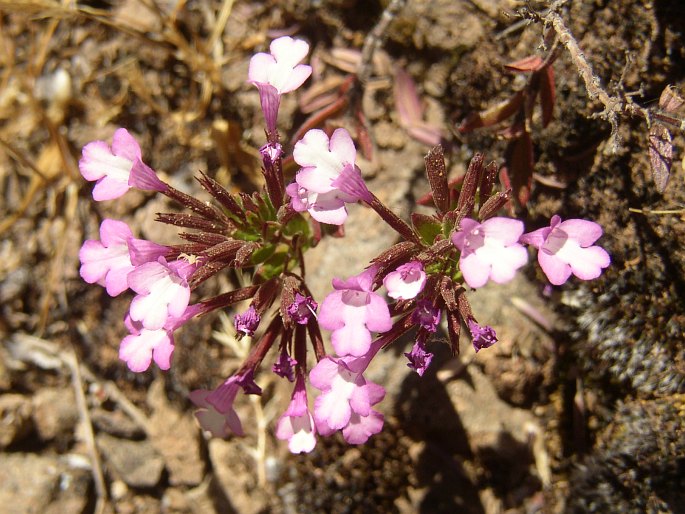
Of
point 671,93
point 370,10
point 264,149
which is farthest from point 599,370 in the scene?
point 370,10

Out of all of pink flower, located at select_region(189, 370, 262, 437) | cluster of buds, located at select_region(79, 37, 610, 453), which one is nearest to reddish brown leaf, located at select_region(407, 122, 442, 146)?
cluster of buds, located at select_region(79, 37, 610, 453)

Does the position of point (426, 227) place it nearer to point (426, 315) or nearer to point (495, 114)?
point (426, 315)

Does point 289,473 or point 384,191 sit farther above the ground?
point 384,191

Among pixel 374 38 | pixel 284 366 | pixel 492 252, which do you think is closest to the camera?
pixel 492 252

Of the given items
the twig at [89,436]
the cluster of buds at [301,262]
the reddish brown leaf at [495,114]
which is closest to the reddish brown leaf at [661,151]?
the cluster of buds at [301,262]

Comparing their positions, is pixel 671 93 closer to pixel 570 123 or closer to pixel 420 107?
pixel 570 123

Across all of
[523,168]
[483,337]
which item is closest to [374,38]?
[523,168]

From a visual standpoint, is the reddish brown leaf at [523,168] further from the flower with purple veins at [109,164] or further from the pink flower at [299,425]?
the flower with purple veins at [109,164]
